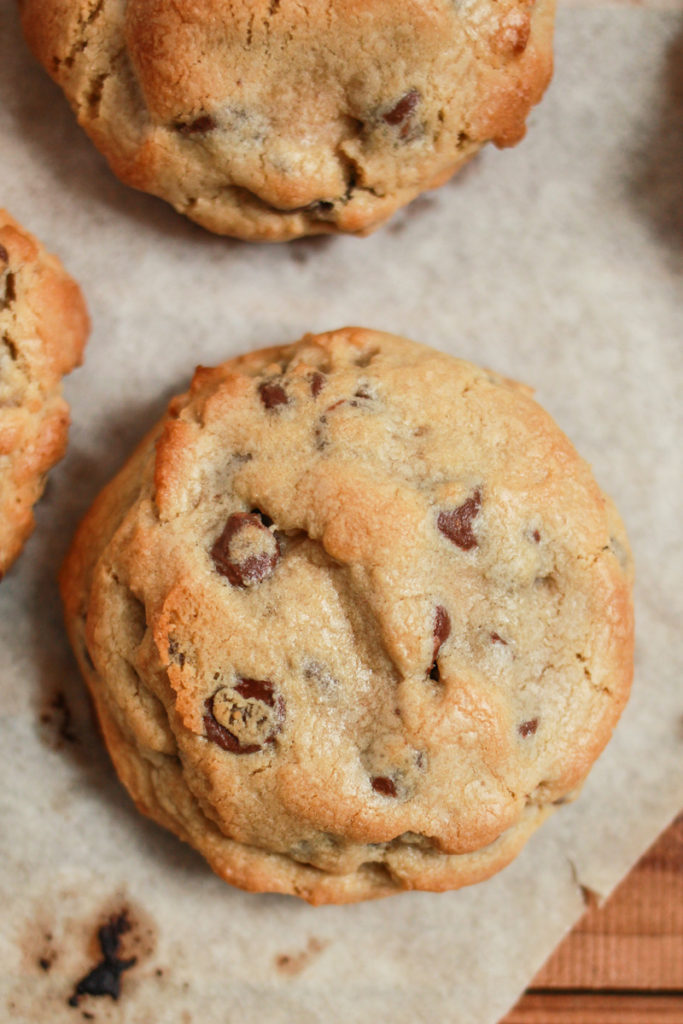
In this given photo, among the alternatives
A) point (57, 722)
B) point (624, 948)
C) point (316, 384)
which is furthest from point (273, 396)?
point (624, 948)

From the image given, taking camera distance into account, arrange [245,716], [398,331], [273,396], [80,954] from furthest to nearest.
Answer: [398,331] → [80,954] → [273,396] → [245,716]

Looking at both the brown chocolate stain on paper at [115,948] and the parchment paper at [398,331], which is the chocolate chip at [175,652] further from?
the brown chocolate stain on paper at [115,948]

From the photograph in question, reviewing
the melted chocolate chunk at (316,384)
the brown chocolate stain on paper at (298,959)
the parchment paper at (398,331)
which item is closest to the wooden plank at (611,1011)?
the parchment paper at (398,331)

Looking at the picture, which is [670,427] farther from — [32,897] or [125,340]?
[32,897]

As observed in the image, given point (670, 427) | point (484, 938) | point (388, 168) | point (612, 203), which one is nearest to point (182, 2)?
point (388, 168)

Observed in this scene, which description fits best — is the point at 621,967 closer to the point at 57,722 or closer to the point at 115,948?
the point at 115,948

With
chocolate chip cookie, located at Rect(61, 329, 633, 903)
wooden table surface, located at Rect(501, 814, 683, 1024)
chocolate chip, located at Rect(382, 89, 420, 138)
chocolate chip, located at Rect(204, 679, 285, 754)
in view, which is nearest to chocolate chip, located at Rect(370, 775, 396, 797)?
chocolate chip cookie, located at Rect(61, 329, 633, 903)
